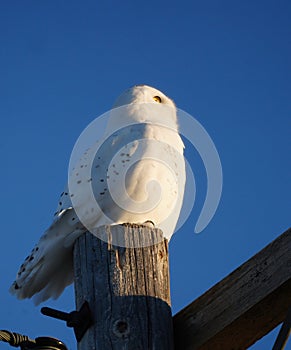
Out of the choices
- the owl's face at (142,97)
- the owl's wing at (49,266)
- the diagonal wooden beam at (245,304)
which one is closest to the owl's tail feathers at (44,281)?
the owl's wing at (49,266)

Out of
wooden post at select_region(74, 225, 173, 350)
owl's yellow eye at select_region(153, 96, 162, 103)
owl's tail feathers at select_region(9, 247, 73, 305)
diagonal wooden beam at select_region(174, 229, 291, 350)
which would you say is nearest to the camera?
diagonal wooden beam at select_region(174, 229, 291, 350)

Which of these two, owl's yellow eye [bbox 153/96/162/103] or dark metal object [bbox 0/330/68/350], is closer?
dark metal object [bbox 0/330/68/350]

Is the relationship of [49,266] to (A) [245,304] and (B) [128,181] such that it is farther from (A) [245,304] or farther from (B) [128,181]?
(A) [245,304]

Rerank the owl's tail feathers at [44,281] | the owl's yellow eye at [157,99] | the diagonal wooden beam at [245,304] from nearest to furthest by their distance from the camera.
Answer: the diagonal wooden beam at [245,304] → the owl's tail feathers at [44,281] → the owl's yellow eye at [157,99]

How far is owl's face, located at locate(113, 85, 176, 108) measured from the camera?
6410 millimetres

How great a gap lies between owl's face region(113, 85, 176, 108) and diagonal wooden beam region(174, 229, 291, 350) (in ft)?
13.3

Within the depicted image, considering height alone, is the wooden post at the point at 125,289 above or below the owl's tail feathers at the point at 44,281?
below

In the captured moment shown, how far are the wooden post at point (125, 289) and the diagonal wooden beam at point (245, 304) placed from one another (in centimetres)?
11

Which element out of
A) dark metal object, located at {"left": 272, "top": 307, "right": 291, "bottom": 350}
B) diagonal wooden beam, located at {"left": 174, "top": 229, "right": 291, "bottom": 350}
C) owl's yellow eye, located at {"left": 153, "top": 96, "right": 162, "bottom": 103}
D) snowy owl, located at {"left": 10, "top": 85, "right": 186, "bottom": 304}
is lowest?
dark metal object, located at {"left": 272, "top": 307, "right": 291, "bottom": 350}

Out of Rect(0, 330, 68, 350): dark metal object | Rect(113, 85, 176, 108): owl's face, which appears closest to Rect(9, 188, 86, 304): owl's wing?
Rect(0, 330, 68, 350): dark metal object

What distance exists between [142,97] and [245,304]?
4277 mm

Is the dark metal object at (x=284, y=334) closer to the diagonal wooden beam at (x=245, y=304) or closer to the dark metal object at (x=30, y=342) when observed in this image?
the diagonal wooden beam at (x=245, y=304)

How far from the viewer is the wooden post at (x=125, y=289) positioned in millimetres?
2416

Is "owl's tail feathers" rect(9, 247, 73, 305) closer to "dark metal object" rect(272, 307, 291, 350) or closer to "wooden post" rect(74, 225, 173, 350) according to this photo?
"wooden post" rect(74, 225, 173, 350)
